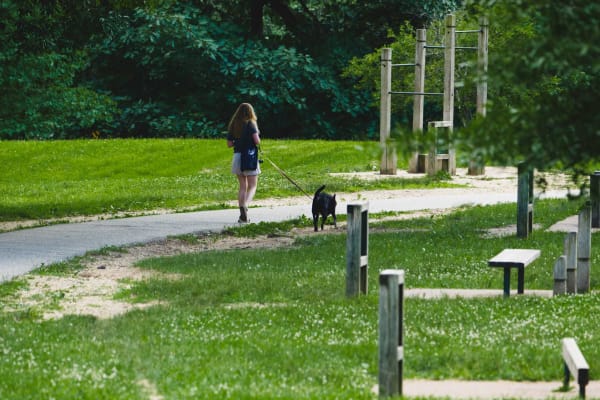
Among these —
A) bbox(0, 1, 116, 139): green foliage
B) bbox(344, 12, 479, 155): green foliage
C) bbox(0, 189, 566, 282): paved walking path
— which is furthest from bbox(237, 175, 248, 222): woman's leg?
bbox(0, 1, 116, 139): green foliage

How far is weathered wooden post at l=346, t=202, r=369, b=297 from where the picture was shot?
12312mm

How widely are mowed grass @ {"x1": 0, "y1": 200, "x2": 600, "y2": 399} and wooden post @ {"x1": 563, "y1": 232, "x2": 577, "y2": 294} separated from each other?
476 mm

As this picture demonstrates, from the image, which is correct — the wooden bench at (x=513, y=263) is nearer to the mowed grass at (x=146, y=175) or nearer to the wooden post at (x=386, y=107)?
the mowed grass at (x=146, y=175)

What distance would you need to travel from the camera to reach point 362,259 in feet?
41.2

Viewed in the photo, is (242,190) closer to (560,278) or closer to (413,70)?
(560,278)

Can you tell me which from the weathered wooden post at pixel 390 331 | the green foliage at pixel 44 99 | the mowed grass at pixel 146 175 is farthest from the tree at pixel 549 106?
the green foliage at pixel 44 99

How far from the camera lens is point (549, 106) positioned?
6273 mm

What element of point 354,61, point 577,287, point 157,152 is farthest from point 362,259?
point 354,61

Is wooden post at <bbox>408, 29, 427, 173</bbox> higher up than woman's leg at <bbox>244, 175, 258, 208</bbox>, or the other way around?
wooden post at <bbox>408, 29, 427, 173</bbox>

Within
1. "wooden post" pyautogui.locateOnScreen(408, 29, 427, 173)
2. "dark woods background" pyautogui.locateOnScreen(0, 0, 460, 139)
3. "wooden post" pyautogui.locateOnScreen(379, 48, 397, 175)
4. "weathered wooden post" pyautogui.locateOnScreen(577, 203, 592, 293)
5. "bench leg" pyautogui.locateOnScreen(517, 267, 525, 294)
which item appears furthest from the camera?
"dark woods background" pyautogui.locateOnScreen(0, 0, 460, 139)

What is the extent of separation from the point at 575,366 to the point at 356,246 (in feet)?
15.2

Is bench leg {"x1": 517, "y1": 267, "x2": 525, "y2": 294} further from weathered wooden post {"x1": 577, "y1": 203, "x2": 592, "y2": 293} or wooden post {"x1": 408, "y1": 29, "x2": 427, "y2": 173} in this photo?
wooden post {"x1": 408, "y1": 29, "x2": 427, "y2": 173}

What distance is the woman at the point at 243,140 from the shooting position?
62.7 feet

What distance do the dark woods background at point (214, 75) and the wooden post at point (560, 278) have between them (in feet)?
84.0
